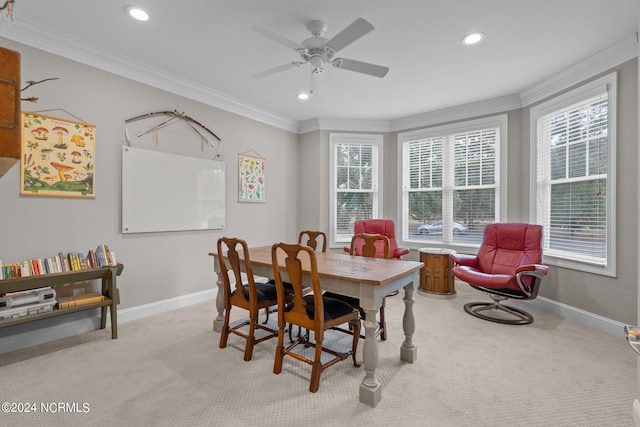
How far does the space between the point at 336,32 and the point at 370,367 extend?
262 cm

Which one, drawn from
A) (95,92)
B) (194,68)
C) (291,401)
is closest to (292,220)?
(194,68)

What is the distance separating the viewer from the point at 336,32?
263cm

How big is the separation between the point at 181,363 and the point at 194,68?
2.89 metres

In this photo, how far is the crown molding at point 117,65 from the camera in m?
2.54

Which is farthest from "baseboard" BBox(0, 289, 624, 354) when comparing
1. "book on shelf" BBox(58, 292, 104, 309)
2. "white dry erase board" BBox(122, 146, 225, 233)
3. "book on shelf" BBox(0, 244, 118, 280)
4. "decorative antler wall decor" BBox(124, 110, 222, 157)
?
"decorative antler wall decor" BBox(124, 110, 222, 157)

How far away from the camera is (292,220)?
5332 millimetres

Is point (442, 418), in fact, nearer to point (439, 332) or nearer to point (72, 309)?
point (439, 332)

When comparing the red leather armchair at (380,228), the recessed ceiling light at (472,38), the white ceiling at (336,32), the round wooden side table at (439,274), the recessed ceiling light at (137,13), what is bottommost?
the round wooden side table at (439,274)

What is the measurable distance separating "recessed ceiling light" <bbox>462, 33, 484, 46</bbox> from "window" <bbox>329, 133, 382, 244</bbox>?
2.51m

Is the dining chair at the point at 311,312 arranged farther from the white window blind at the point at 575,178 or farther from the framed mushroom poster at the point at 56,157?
the white window blind at the point at 575,178

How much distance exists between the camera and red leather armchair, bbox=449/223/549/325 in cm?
313

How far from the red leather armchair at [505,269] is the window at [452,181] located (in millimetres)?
672

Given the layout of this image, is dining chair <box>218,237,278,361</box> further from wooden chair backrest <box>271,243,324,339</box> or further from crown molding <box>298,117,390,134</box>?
crown molding <box>298,117,390,134</box>

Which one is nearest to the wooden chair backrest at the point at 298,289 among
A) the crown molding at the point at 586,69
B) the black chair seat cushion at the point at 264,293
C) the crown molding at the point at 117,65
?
the black chair seat cushion at the point at 264,293
